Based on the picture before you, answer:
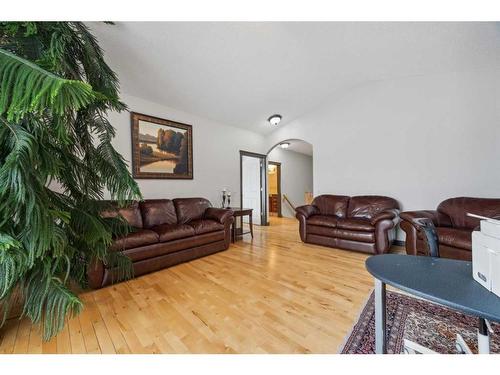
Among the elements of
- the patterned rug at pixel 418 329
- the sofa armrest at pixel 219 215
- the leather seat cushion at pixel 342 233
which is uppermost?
the sofa armrest at pixel 219 215

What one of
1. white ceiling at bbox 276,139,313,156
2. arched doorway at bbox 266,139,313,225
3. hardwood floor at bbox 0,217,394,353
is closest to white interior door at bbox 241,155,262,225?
arched doorway at bbox 266,139,313,225

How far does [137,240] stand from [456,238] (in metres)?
3.65

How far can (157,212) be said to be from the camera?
3.14 meters

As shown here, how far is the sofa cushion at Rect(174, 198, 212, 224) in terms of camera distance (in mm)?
3413

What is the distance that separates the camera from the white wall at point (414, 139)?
3.05 meters

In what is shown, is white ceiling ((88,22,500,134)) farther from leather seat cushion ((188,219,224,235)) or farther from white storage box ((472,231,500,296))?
white storage box ((472,231,500,296))

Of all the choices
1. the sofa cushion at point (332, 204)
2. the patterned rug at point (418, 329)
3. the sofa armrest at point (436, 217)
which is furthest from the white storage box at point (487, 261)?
the sofa cushion at point (332, 204)

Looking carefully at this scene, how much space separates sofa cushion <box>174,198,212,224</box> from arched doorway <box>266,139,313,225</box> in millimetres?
3655

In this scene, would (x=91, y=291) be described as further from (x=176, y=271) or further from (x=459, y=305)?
→ (x=459, y=305)

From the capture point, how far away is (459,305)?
750mm

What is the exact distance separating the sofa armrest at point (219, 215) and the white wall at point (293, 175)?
12.6 feet

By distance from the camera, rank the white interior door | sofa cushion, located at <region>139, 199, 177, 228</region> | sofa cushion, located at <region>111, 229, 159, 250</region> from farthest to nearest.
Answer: the white interior door < sofa cushion, located at <region>139, 199, 177, 228</region> < sofa cushion, located at <region>111, 229, 159, 250</region>

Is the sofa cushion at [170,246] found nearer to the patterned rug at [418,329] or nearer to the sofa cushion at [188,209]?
the sofa cushion at [188,209]

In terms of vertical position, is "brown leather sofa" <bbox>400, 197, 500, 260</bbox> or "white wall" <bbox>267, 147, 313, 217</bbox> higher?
"white wall" <bbox>267, 147, 313, 217</bbox>
